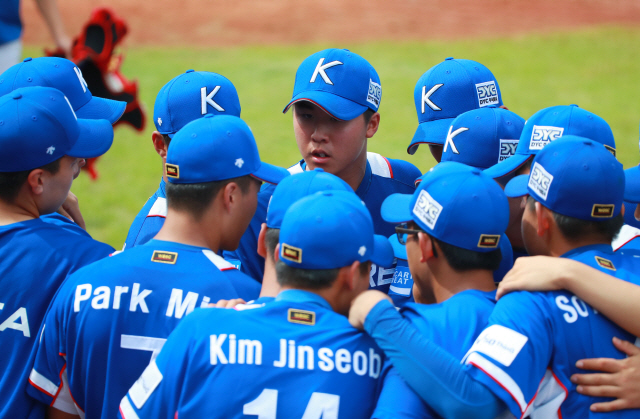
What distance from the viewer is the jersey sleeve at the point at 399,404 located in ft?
6.81

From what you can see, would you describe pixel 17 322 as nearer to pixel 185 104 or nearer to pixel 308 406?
pixel 308 406

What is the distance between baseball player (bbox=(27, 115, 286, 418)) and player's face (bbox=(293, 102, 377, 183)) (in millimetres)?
892

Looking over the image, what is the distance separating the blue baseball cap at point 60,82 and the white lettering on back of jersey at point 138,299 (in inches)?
63.1

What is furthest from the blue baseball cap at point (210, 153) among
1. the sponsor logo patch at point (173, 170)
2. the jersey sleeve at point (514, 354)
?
the jersey sleeve at point (514, 354)

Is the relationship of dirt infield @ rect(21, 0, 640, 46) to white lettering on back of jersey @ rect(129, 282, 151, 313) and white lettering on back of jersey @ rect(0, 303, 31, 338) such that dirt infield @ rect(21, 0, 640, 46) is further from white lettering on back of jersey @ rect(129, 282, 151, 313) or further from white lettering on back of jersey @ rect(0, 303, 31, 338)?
white lettering on back of jersey @ rect(129, 282, 151, 313)

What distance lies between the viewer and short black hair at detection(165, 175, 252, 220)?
2.64 metres

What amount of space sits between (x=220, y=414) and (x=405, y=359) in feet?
2.02

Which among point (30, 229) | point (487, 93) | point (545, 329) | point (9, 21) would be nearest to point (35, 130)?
point (30, 229)

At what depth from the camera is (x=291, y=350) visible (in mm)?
2121

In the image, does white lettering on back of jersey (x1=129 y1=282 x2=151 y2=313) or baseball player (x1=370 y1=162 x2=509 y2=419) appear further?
white lettering on back of jersey (x1=129 y1=282 x2=151 y2=313)

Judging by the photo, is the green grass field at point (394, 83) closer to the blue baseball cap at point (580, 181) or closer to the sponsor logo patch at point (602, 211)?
the blue baseball cap at point (580, 181)

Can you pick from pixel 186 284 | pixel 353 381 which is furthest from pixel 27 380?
pixel 353 381

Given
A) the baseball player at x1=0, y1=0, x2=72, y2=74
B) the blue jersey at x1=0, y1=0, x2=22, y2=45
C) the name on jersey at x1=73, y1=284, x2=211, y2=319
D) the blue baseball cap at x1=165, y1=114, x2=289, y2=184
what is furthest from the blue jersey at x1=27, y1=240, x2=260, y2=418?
the blue jersey at x1=0, y1=0, x2=22, y2=45

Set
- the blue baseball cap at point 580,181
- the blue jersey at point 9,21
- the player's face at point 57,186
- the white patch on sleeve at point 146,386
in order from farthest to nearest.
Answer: the blue jersey at point 9,21, the player's face at point 57,186, the blue baseball cap at point 580,181, the white patch on sleeve at point 146,386
